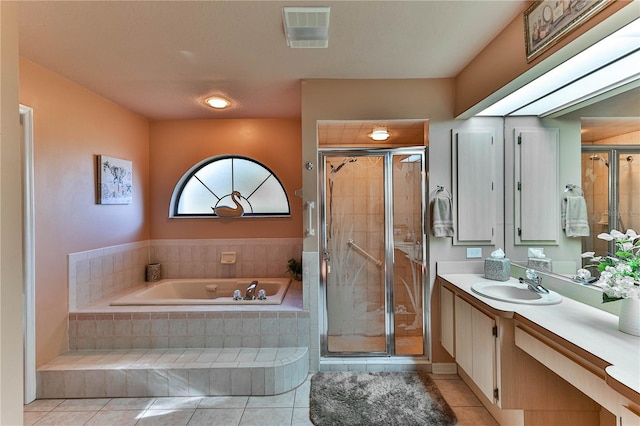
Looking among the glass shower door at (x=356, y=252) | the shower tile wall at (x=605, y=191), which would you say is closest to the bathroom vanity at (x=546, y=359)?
the shower tile wall at (x=605, y=191)

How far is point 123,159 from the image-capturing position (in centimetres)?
311

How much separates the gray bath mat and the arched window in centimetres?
203

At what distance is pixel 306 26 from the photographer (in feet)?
5.77

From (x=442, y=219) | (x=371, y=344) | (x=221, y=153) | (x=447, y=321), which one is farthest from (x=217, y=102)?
(x=447, y=321)

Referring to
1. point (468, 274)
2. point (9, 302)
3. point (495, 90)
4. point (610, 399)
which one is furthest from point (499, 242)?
point (9, 302)

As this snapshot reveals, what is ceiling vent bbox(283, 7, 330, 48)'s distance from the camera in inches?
64.5

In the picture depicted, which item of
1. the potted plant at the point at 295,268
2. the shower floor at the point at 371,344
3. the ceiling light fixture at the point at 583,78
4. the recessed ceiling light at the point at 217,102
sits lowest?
the shower floor at the point at 371,344

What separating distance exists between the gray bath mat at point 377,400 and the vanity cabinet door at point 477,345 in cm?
36

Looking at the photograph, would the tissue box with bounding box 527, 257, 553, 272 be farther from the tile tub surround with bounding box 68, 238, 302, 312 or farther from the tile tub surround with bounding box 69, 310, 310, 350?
the tile tub surround with bounding box 68, 238, 302, 312

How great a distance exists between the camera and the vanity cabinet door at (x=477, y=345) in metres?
1.80

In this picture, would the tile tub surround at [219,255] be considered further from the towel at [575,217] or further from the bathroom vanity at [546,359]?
the towel at [575,217]

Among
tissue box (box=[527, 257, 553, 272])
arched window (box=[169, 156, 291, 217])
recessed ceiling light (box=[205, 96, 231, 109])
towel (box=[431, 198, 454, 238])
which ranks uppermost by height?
recessed ceiling light (box=[205, 96, 231, 109])

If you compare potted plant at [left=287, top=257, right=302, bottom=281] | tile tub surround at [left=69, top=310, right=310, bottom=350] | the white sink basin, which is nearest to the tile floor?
tile tub surround at [left=69, top=310, right=310, bottom=350]

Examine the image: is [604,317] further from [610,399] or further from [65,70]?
[65,70]
